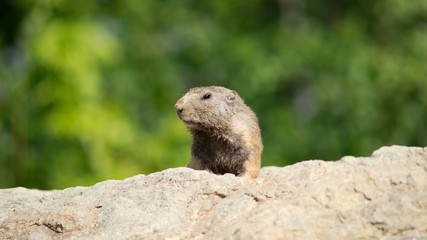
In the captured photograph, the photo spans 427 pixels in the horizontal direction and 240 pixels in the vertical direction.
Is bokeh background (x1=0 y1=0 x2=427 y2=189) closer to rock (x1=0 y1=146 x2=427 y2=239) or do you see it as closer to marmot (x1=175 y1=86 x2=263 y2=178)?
marmot (x1=175 y1=86 x2=263 y2=178)

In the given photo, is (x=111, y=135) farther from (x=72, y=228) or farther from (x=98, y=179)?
(x=72, y=228)

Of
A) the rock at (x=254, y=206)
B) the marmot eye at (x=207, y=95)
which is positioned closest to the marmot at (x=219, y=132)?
the marmot eye at (x=207, y=95)

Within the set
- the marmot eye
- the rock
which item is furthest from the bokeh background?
the rock

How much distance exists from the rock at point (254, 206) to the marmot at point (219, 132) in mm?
1829

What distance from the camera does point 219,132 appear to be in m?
10.4

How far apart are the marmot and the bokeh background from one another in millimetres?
6780

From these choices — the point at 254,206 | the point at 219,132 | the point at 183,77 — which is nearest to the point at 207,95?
the point at 219,132

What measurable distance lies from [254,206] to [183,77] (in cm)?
1906

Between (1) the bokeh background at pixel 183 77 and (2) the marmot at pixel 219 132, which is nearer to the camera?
(2) the marmot at pixel 219 132

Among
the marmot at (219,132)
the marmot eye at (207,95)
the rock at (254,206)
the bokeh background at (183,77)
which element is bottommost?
the rock at (254,206)

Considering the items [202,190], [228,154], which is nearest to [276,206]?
[202,190]

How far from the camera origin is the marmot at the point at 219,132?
10.2 m

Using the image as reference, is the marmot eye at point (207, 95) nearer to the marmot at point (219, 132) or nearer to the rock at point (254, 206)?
the marmot at point (219, 132)

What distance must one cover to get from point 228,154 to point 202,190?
2.21 meters
